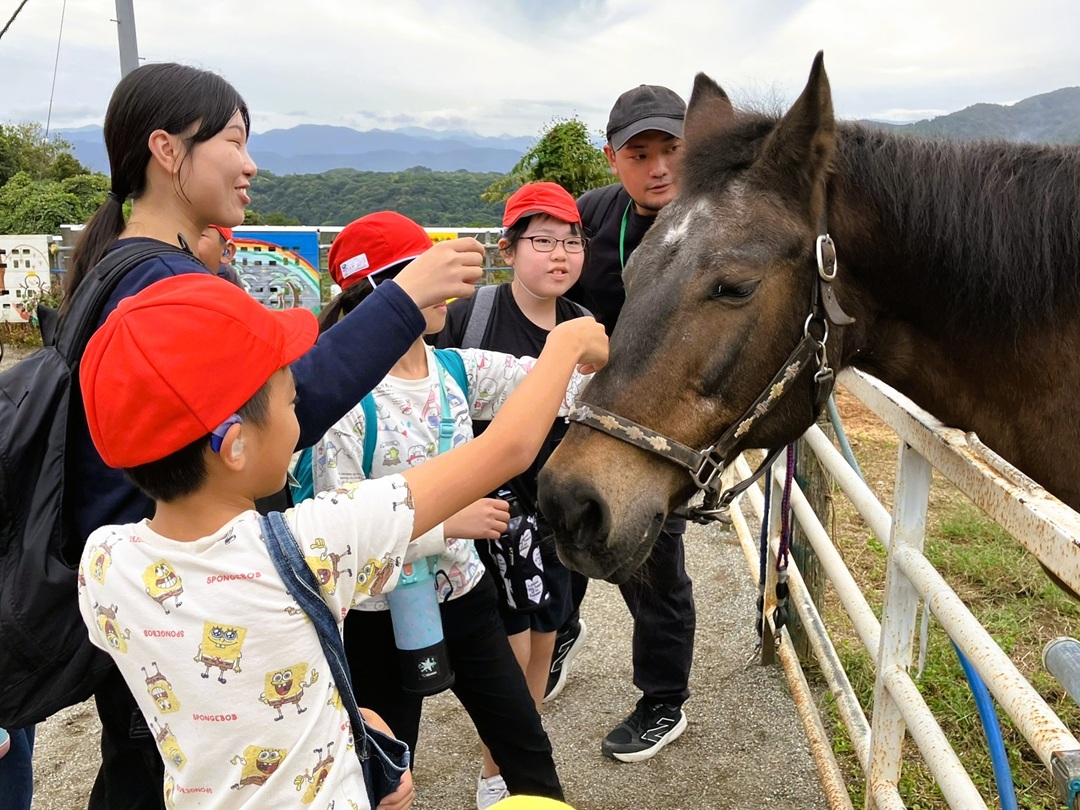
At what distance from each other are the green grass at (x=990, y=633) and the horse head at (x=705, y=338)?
6.14ft

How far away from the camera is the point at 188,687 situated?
3.74ft

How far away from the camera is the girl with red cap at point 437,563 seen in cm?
205

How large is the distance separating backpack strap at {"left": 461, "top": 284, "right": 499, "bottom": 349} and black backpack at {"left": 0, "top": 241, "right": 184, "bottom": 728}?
51.6 inches

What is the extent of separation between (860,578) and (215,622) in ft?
13.6

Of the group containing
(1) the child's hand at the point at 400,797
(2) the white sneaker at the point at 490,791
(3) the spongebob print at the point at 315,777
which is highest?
(3) the spongebob print at the point at 315,777

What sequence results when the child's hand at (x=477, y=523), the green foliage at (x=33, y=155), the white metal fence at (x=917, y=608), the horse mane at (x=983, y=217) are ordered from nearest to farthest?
1. the white metal fence at (x=917, y=608)
2. the horse mane at (x=983, y=217)
3. the child's hand at (x=477, y=523)
4. the green foliage at (x=33, y=155)

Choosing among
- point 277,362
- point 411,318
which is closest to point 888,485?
point 411,318

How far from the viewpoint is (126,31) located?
19.6ft

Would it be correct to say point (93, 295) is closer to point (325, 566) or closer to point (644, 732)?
point (325, 566)

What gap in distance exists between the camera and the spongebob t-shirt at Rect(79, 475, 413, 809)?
113 centimetres

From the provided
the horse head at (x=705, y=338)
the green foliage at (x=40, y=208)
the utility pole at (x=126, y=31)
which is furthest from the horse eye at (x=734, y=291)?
the green foliage at (x=40, y=208)

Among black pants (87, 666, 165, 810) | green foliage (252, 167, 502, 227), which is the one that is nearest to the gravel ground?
black pants (87, 666, 165, 810)

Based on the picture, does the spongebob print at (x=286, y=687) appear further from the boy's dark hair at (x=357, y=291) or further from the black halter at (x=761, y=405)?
the boy's dark hair at (x=357, y=291)

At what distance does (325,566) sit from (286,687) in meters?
0.19
